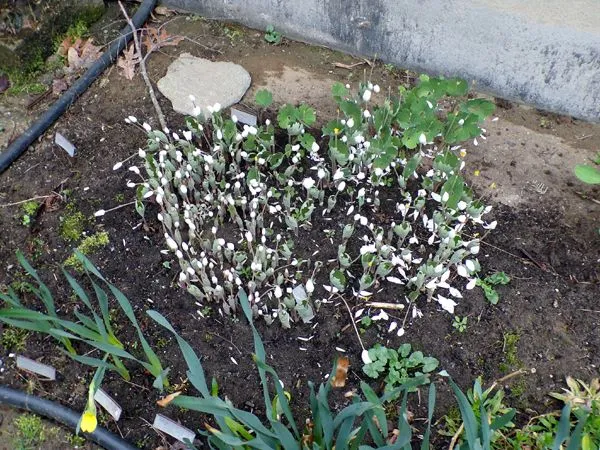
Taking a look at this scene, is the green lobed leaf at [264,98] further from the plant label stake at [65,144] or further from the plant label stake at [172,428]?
the plant label stake at [172,428]

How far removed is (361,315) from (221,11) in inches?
86.6

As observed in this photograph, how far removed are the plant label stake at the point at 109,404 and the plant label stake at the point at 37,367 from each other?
226mm

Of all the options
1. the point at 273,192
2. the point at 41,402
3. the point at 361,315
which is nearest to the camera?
the point at 41,402

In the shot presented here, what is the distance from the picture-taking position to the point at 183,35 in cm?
361

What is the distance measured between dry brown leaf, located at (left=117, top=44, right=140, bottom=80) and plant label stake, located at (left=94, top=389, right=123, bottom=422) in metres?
1.88

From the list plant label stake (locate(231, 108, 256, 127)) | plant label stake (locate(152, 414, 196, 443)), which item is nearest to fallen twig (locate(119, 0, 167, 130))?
plant label stake (locate(231, 108, 256, 127))

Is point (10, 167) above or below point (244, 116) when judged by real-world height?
below

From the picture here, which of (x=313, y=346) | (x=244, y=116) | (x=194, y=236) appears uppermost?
(x=244, y=116)

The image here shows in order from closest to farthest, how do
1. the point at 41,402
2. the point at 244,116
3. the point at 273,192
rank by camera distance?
the point at 41,402
the point at 273,192
the point at 244,116

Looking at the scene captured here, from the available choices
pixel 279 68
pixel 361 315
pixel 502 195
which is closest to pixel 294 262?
pixel 361 315

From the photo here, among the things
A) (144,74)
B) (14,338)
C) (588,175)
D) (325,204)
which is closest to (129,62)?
(144,74)

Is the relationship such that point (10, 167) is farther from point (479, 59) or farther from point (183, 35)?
point (479, 59)

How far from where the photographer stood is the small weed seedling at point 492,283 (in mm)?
2486

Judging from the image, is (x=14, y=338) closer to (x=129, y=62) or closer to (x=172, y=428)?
(x=172, y=428)
